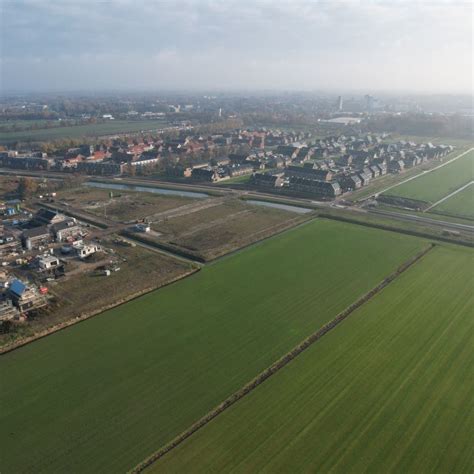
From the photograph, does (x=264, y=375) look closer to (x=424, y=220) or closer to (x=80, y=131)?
(x=424, y=220)

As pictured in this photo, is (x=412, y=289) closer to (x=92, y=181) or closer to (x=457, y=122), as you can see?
(x=92, y=181)

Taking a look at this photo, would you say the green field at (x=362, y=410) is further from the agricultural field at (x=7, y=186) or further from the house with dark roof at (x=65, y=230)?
the agricultural field at (x=7, y=186)

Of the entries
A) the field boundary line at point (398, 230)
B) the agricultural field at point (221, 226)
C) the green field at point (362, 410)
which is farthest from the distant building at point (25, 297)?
the field boundary line at point (398, 230)

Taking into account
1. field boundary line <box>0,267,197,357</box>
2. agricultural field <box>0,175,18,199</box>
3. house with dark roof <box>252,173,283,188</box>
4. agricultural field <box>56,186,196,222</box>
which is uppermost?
house with dark roof <box>252,173,283,188</box>

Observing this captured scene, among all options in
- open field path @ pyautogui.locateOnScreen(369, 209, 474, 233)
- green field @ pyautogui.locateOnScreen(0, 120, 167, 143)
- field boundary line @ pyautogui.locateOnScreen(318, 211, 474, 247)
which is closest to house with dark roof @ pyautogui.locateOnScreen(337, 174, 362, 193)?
open field path @ pyautogui.locateOnScreen(369, 209, 474, 233)

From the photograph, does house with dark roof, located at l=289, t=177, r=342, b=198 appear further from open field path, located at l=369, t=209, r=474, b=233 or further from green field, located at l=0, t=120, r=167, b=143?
green field, located at l=0, t=120, r=167, b=143

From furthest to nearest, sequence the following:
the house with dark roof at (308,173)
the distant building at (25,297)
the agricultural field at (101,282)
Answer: the house with dark roof at (308,173) → the distant building at (25,297) → the agricultural field at (101,282)
